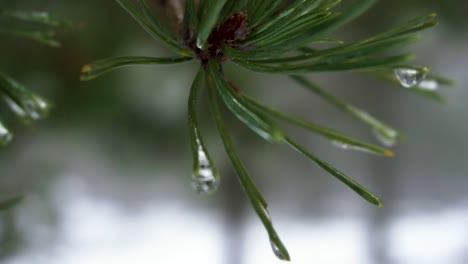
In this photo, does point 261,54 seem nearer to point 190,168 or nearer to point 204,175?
point 204,175

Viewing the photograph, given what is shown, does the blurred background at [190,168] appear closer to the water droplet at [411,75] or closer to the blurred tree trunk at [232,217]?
the blurred tree trunk at [232,217]

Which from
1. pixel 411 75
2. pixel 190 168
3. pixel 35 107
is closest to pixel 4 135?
pixel 35 107

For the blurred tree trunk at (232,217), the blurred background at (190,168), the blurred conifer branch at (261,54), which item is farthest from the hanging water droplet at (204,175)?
the blurred tree trunk at (232,217)

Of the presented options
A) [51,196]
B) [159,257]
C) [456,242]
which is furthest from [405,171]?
[51,196]

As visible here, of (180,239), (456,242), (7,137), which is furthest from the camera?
(180,239)

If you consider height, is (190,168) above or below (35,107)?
above

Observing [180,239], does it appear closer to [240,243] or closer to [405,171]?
[240,243]
